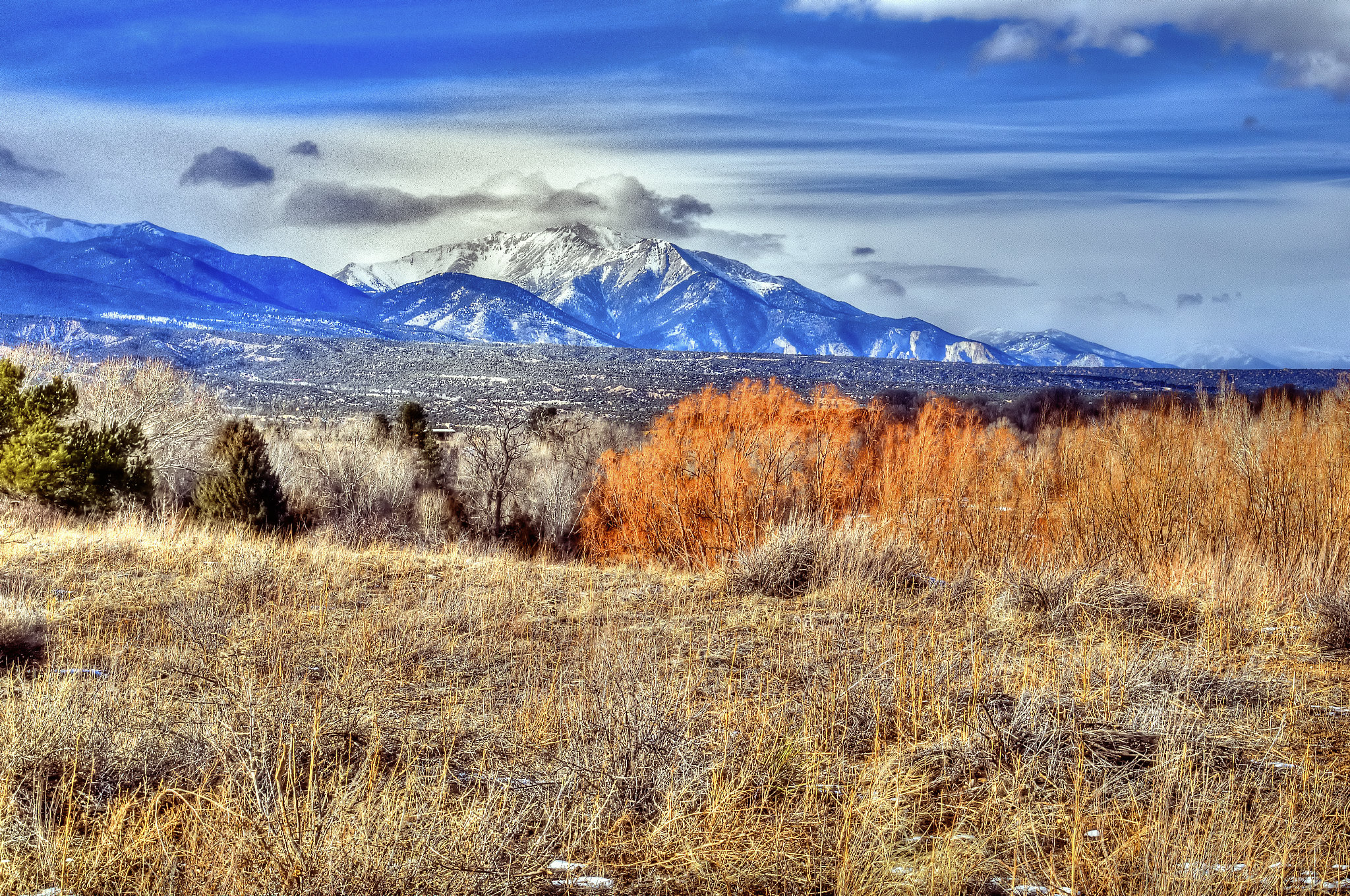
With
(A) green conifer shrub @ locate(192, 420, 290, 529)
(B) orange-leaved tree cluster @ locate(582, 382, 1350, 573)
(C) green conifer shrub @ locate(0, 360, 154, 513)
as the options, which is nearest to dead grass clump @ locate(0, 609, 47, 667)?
(B) orange-leaved tree cluster @ locate(582, 382, 1350, 573)

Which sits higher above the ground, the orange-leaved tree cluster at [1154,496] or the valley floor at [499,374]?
the valley floor at [499,374]

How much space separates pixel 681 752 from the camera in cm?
426

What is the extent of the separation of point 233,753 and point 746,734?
8.23 feet

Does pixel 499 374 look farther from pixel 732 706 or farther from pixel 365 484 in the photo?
pixel 732 706

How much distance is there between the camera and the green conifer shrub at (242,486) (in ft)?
71.9

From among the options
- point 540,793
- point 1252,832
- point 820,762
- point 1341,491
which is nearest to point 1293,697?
point 1252,832

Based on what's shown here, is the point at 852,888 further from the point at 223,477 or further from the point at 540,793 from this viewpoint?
the point at 223,477

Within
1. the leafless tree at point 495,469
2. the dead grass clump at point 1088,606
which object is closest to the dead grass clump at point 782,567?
the dead grass clump at point 1088,606

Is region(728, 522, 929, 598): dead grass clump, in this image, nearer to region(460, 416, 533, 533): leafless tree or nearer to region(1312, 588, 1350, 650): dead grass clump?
region(1312, 588, 1350, 650): dead grass clump

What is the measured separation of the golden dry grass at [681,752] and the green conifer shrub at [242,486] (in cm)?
1468

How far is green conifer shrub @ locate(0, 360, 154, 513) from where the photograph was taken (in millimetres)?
20562

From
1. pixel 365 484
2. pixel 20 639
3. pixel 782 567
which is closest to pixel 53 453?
pixel 365 484

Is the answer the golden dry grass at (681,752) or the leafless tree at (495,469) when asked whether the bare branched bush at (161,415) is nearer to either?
the leafless tree at (495,469)

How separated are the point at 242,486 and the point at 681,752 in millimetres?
20849
